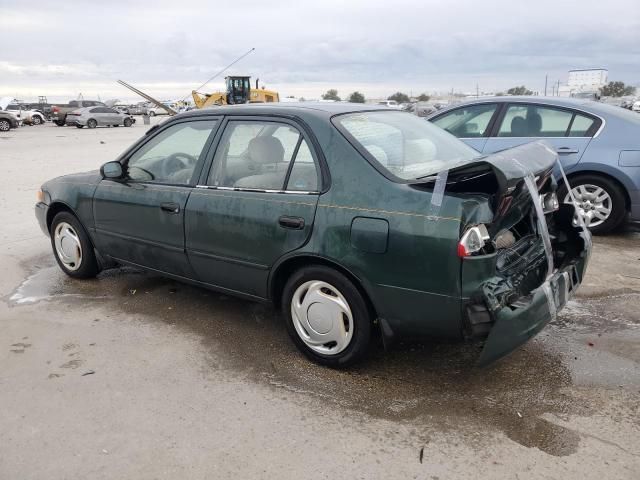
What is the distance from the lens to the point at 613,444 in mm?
2625

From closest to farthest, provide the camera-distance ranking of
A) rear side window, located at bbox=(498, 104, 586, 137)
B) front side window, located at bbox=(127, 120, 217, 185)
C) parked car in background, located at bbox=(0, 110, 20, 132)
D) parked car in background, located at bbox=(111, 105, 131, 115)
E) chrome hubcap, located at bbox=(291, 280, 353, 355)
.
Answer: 1. chrome hubcap, located at bbox=(291, 280, 353, 355)
2. front side window, located at bbox=(127, 120, 217, 185)
3. rear side window, located at bbox=(498, 104, 586, 137)
4. parked car in background, located at bbox=(0, 110, 20, 132)
5. parked car in background, located at bbox=(111, 105, 131, 115)

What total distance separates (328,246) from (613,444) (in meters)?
1.75

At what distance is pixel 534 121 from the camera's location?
639 cm

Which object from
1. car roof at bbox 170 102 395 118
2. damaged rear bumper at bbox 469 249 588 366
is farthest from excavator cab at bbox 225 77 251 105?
damaged rear bumper at bbox 469 249 588 366

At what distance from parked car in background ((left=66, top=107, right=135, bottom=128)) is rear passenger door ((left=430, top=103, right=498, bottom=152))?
31.8m

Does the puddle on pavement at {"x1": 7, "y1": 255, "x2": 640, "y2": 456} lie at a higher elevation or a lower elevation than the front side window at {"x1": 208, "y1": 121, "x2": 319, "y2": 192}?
lower

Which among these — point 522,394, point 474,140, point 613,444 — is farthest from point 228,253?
point 474,140

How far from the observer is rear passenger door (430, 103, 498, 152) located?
667 cm

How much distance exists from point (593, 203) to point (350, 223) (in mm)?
A: 4233

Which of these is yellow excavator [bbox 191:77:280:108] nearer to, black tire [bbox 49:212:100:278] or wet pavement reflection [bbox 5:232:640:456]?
black tire [bbox 49:212:100:278]

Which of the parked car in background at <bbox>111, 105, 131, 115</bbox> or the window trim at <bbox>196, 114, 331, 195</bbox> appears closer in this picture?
the window trim at <bbox>196, 114, 331, 195</bbox>

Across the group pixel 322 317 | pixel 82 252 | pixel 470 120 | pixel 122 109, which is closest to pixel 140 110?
pixel 122 109

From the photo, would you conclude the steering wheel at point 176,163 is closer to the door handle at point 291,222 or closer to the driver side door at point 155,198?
the driver side door at point 155,198

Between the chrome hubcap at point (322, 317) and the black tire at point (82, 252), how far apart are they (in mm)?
2445
